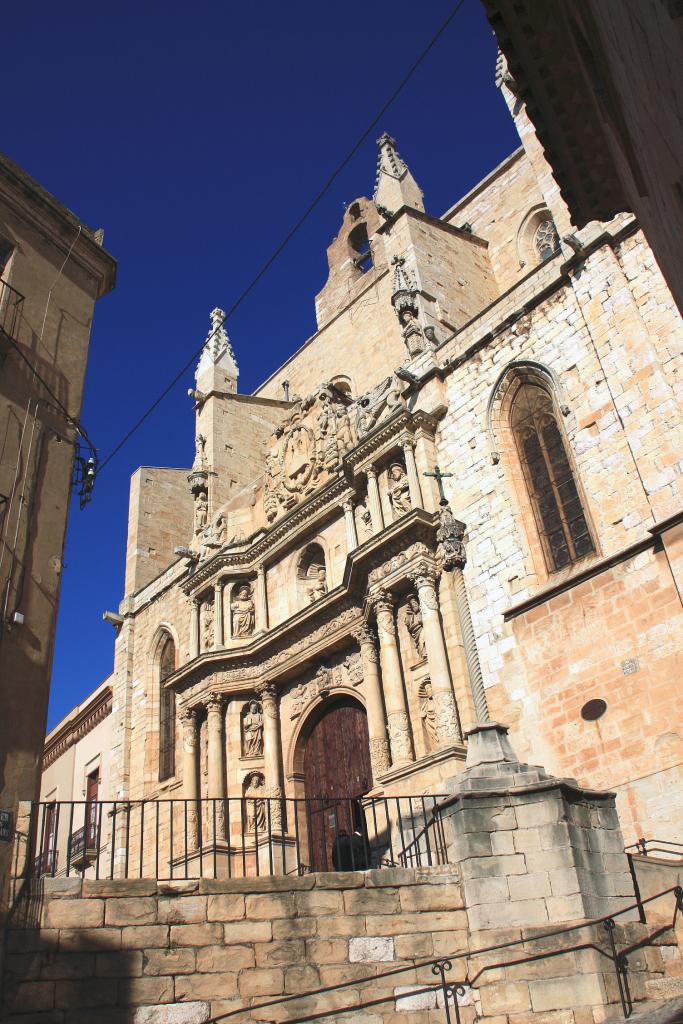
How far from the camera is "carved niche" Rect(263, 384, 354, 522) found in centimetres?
1641

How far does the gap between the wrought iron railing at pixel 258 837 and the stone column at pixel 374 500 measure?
14.2 feet

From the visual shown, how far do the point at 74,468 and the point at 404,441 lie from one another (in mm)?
5209

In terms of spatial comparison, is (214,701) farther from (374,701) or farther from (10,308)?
(10,308)

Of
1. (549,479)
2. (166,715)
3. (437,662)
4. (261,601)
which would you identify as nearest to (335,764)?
(437,662)

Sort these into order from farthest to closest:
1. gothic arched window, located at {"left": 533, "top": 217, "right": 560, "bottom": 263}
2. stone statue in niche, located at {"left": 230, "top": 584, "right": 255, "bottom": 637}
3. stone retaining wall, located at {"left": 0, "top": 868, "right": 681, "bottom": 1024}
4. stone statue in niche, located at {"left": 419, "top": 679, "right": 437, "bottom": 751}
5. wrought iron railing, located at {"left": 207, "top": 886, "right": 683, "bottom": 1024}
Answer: gothic arched window, located at {"left": 533, "top": 217, "right": 560, "bottom": 263}, stone statue in niche, located at {"left": 230, "top": 584, "right": 255, "bottom": 637}, stone statue in niche, located at {"left": 419, "top": 679, "right": 437, "bottom": 751}, wrought iron railing, located at {"left": 207, "top": 886, "right": 683, "bottom": 1024}, stone retaining wall, located at {"left": 0, "top": 868, "right": 681, "bottom": 1024}

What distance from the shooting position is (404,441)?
1429 centimetres

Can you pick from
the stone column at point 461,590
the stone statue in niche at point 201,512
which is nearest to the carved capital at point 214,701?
the stone statue in niche at point 201,512

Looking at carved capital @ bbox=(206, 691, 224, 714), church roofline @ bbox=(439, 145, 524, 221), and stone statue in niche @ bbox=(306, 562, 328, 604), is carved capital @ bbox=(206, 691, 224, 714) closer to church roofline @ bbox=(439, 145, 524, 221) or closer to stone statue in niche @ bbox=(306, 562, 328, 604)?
stone statue in niche @ bbox=(306, 562, 328, 604)

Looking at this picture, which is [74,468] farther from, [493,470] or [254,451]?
[254,451]

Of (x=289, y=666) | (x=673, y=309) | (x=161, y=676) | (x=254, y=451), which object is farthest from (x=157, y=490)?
(x=673, y=309)

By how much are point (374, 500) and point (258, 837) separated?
5.73 m

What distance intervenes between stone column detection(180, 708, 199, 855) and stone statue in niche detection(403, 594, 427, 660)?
17.1 feet

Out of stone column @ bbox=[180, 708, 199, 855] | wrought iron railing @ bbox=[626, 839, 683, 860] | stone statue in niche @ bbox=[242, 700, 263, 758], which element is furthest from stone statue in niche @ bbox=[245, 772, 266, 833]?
wrought iron railing @ bbox=[626, 839, 683, 860]

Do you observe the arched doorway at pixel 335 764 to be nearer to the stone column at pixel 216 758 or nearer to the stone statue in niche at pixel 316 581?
the stone column at pixel 216 758
